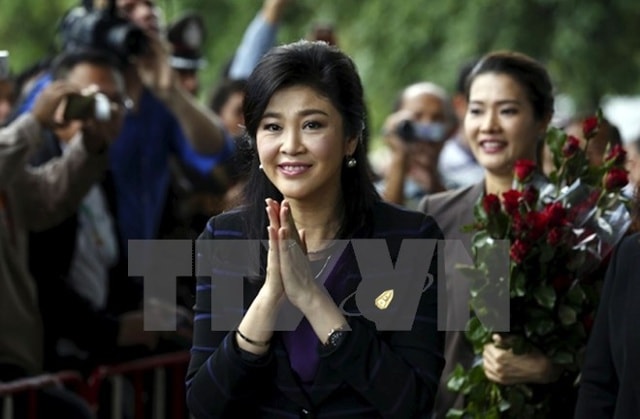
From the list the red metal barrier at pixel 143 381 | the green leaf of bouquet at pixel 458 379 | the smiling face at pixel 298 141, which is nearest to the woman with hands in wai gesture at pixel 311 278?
the smiling face at pixel 298 141

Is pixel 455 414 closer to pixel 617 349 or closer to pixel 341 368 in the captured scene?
pixel 617 349

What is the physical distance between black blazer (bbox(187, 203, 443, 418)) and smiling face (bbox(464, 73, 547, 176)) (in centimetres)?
173

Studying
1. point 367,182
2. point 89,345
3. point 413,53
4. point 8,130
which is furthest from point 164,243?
point 413,53

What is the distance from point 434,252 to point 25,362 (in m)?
2.86

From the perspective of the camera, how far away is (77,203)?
6.88 m

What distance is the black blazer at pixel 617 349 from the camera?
4.30 m

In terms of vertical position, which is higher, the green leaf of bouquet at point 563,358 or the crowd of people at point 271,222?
the crowd of people at point 271,222

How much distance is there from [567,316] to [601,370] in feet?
1.85

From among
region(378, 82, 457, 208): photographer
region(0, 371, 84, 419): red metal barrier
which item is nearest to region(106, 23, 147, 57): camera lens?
region(378, 82, 457, 208): photographer

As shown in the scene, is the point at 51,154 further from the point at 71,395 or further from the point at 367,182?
the point at 367,182

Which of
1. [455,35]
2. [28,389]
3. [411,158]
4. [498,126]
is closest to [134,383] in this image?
[28,389]

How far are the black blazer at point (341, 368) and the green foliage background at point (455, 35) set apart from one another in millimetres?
8339

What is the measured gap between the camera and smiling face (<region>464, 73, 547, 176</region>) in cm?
579

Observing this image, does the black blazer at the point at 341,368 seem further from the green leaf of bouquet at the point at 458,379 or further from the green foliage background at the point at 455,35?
the green foliage background at the point at 455,35
